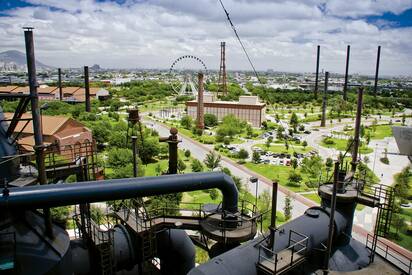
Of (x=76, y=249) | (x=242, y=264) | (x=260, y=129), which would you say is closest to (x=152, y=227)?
(x=76, y=249)

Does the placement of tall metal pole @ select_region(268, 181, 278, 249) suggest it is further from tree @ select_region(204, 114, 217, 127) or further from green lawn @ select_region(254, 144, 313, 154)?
tree @ select_region(204, 114, 217, 127)

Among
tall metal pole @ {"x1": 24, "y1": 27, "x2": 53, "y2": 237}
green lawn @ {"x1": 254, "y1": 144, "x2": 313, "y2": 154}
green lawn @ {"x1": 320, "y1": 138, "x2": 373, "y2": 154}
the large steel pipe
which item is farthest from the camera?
green lawn @ {"x1": 320, "y1": 138, "x2": 373, "y2": 154}

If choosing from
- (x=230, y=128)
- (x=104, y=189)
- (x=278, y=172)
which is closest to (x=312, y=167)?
(x=278, y=172)

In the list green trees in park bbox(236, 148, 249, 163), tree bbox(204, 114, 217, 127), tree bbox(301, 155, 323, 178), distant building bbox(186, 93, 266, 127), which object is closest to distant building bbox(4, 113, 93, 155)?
green trees in park bbox(236, 148, 249, 163)

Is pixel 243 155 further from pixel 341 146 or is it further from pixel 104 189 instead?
pixel 104 189

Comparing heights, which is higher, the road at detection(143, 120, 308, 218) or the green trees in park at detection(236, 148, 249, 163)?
the green trees in park at detection(236, 148, 249, 163)

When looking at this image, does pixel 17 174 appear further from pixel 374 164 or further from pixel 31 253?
pixel 374 164
